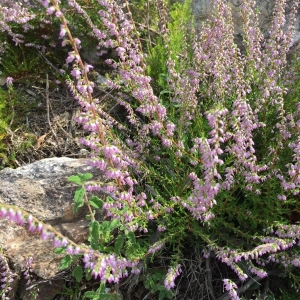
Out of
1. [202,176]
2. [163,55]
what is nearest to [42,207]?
[202,176]

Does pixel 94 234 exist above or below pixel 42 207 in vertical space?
above

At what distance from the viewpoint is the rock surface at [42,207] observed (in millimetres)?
3059

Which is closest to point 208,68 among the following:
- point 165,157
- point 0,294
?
point 165,157

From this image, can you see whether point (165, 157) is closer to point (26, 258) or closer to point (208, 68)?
point (208, 68)

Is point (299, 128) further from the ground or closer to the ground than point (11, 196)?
further from the ground

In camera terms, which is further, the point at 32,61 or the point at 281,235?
the point at 32,61

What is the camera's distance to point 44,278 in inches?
119

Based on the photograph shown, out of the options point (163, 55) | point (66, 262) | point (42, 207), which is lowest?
point (42, 207)

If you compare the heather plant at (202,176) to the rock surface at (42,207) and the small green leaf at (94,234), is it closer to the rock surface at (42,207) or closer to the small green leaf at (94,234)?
the small green leaf at (94,234)

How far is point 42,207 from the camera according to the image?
3.17 metres

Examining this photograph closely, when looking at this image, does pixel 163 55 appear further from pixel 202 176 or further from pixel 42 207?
pixel 42 207

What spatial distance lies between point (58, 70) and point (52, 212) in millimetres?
2012

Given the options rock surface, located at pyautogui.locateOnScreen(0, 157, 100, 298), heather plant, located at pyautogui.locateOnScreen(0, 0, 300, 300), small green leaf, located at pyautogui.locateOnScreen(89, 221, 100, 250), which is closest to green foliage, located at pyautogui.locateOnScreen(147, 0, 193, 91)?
heather plant, located at pyautogui.locateOnScreen(0, 0, 300, 300)

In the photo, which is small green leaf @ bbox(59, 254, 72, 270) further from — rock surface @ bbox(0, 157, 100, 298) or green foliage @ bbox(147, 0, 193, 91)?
green foliage @ bbox(147, 0, 193, 91)
